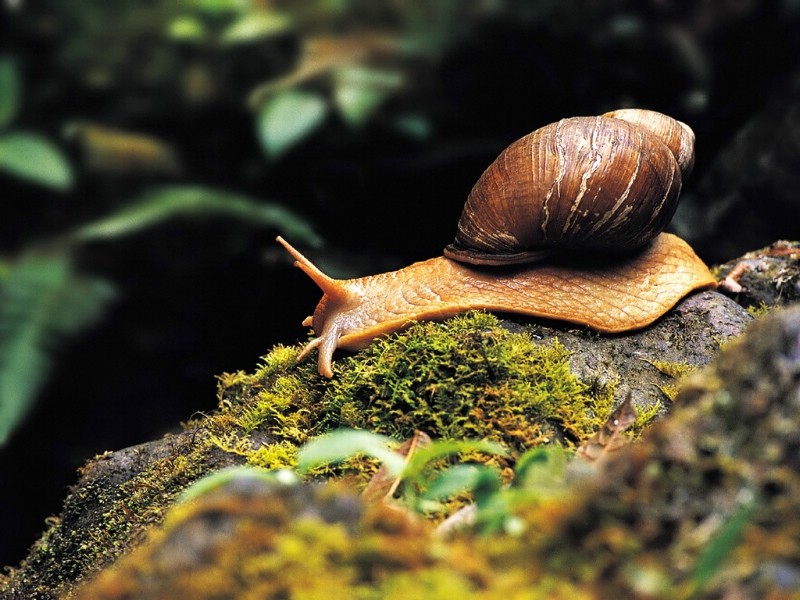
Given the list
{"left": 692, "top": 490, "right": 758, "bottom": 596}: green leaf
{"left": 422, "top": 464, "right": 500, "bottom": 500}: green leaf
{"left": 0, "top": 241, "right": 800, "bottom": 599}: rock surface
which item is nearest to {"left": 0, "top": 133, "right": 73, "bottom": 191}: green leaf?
{"left": 0, "top": 241, "right": 800, "bottom": 599}: rock surface

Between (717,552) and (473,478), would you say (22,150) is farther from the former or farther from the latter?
(717,552)

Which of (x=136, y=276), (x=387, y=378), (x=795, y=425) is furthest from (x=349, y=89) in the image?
(x=795, y=425)

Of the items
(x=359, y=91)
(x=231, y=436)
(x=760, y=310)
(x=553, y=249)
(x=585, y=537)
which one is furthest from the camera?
(x=359, y=91)

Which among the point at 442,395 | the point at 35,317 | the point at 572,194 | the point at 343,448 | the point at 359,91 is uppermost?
the point at 359,91

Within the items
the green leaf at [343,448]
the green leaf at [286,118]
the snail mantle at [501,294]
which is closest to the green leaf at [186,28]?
the green leaf at [286,118]

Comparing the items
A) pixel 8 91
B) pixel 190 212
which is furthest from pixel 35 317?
pixel 8 91

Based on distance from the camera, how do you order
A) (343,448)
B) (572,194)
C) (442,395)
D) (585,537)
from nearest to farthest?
(585,537)
(343,448)
(442,395)
(572,194)

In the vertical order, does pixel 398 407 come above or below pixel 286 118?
below

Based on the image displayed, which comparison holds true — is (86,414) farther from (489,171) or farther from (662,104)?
(662,104)
